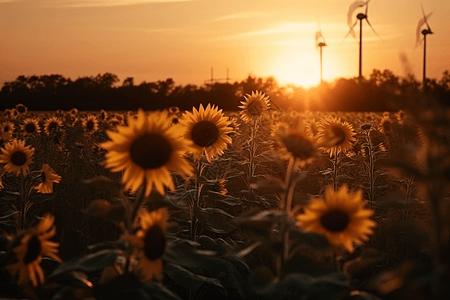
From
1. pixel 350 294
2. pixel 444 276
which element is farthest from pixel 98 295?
pixel 444 276

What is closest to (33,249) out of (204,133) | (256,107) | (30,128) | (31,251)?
(31,251)

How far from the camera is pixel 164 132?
262cm

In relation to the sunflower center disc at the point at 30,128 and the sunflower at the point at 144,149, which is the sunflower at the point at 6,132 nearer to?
the sunflower center disc at the point at 30,128

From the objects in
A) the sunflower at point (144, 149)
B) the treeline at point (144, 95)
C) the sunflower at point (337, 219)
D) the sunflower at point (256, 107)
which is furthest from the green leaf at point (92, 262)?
the treeline at point (144, 95)

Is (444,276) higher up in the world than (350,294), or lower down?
higher up

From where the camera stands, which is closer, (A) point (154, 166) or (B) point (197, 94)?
(A) point (154, 166)

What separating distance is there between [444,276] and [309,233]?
0.72 m

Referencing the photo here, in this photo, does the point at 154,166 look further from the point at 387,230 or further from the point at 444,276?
the point at 387,230

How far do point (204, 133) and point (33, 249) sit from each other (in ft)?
7.49

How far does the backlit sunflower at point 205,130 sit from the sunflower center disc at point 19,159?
54.4 inches

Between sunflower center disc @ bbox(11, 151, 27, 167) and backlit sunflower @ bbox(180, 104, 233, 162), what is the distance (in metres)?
1.38

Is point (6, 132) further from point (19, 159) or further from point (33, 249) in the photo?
point (33, 249)

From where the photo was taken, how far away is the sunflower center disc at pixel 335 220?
2.46m

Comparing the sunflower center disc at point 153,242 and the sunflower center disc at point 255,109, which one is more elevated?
the sunflower center disc at point 255,109
